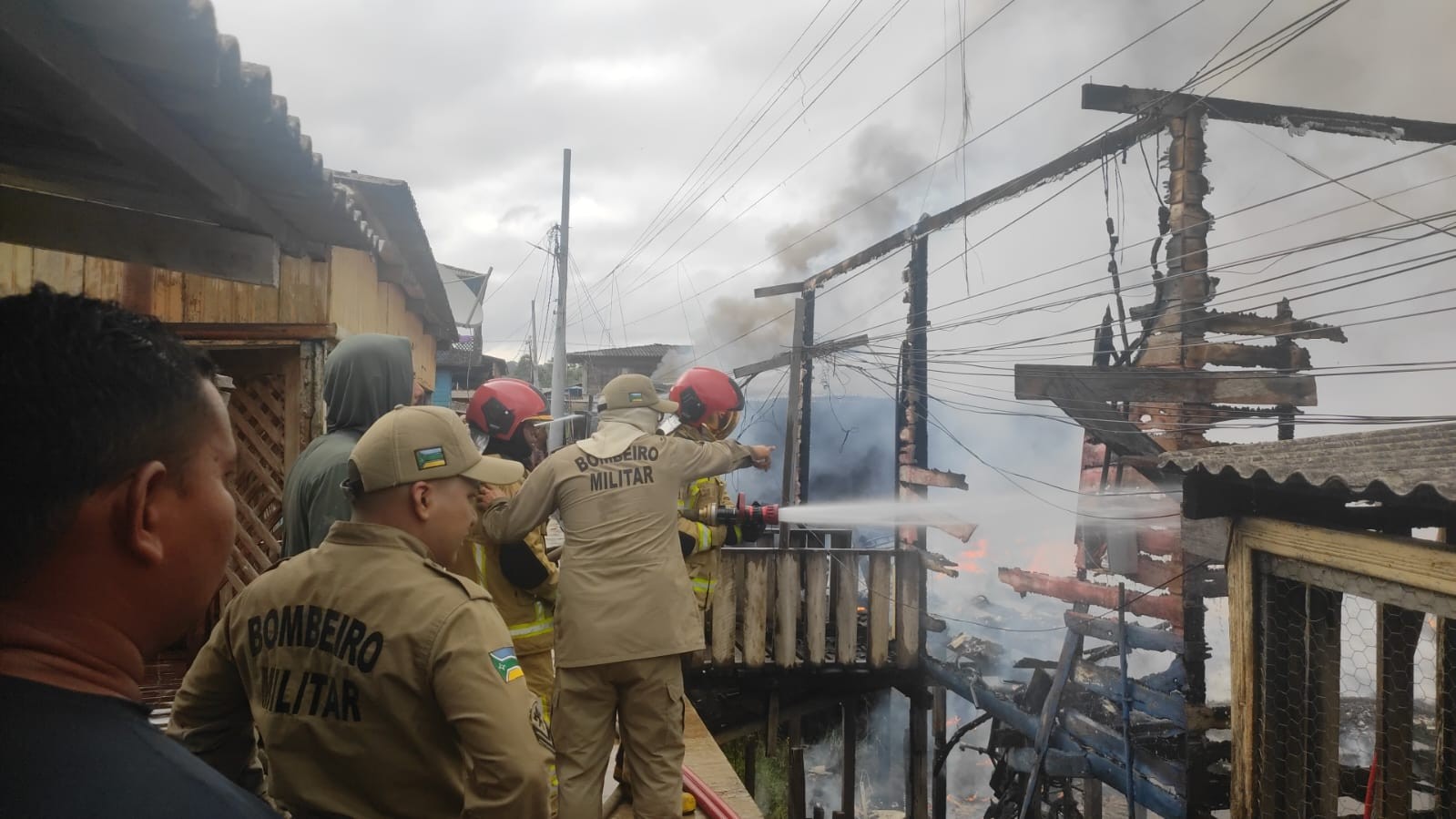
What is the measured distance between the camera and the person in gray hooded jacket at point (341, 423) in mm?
2994

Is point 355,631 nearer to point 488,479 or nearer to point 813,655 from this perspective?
point 488,479

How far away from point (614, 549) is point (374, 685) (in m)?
2.16

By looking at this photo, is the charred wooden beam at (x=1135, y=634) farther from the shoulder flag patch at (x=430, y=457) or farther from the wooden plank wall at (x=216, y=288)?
the wooden plank wall at (x=216, y=288)

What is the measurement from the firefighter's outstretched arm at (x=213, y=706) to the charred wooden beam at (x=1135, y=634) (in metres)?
7.40

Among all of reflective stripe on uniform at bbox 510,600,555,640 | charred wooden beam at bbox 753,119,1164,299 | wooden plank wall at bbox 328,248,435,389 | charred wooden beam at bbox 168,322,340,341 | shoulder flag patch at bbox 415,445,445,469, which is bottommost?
reflective stripe on uniform at bbox 510,600,555,640

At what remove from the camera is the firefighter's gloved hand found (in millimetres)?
4184

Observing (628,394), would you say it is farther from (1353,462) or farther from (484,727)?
(1353,462)

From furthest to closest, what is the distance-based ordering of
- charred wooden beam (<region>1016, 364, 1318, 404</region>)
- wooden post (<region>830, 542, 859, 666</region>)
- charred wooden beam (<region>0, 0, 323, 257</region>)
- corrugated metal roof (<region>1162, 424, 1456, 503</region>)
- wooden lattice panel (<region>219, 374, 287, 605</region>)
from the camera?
1. wooden post (<region>830, 542, 859, 666</region>)
2. charred wooden beam (<region>1016, 364, 1318, 404</region>)
3. wooden lattice panel (<region>219, 374, 287, 605</region>)
4. corrugated metal roof (<region>1162, 424, 1456, 503</region>)
5. charred wooden beam (<region>0, 0, 323, 257</region>)

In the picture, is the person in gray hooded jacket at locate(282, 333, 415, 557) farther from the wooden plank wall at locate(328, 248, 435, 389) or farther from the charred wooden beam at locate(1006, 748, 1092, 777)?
the charred wooden beam at locate(1006, 748, 1092, 777)

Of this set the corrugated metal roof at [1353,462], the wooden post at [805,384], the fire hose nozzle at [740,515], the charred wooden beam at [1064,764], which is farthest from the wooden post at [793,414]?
the corrugated metal roof at [1353,462]

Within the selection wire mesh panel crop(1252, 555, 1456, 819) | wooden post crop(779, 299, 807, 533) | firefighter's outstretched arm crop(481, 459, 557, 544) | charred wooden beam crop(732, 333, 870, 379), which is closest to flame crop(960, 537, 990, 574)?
wooden post crop(779, 299, 807, 533)

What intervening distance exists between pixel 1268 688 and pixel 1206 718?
2.92 meters

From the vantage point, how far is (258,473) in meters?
5.94

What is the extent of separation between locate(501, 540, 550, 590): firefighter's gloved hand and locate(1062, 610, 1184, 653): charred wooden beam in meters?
5.84
